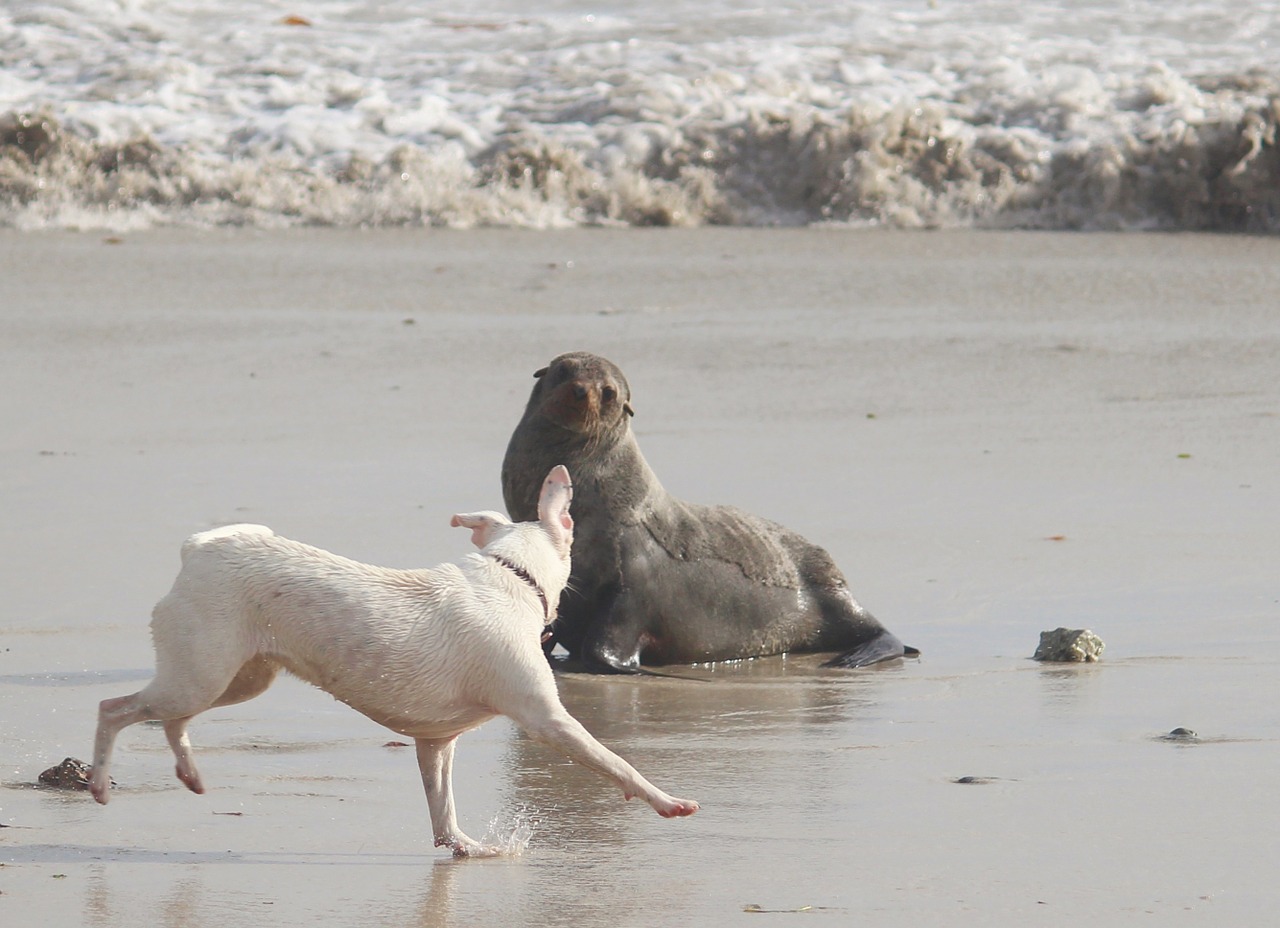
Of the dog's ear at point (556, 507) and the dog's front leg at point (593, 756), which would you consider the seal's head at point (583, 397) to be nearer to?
the dog's ear at point (556, 507)

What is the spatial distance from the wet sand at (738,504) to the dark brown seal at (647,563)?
0.80 ft

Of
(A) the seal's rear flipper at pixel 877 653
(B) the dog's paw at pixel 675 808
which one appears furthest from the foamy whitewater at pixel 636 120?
(B) the dog's paw at pixel 675 808

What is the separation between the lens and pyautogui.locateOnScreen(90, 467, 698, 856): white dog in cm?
406

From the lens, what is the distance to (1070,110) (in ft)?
57.0

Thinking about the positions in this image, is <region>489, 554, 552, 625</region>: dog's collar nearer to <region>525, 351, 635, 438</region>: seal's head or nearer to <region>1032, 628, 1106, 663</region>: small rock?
<region>1032, 628, 1106, 663</region>: small rock

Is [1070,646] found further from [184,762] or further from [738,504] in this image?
[184,762]

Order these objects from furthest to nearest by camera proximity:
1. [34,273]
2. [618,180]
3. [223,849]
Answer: [618,180], [34,273], [223,849]

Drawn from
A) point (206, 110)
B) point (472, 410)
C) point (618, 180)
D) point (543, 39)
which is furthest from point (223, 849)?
point (543, 39)

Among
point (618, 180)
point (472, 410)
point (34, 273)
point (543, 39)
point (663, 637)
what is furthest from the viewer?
point (543, 39)

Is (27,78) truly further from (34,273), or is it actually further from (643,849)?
(643,849)

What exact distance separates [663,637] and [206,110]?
1182 centimetres

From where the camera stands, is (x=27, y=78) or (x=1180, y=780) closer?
(x=1180, y=780)

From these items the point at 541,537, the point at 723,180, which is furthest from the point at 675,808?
the point at 723,180

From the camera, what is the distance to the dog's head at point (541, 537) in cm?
434
